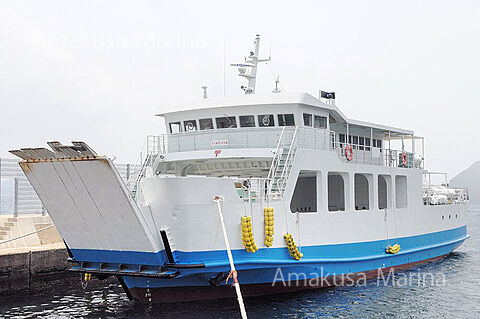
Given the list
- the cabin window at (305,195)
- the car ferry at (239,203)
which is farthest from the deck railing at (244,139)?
the cabin window at (305,195)

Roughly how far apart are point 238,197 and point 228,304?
232 cm

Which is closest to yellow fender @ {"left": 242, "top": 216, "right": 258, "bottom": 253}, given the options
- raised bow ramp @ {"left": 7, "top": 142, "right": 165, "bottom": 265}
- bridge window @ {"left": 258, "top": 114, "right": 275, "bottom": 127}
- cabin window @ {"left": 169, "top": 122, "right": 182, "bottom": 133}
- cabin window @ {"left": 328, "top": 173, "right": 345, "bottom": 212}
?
raised bow ramp @ {"left": 7, "top": 142, "right": 165, "bottom": 265}

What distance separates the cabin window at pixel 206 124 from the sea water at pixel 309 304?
465 centimetres

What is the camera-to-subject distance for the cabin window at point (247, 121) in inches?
560

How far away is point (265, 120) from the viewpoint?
14.1m

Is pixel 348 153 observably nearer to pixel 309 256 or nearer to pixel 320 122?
pixel 320 122

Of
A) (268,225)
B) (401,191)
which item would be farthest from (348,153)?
(268,225)

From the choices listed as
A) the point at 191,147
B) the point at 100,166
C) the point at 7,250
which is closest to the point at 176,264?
the point at 100,166

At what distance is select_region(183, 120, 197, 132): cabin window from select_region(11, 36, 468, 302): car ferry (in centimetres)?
3

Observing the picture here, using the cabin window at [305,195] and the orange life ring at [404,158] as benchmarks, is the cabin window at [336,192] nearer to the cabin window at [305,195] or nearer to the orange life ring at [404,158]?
the cabin window at [305,195]

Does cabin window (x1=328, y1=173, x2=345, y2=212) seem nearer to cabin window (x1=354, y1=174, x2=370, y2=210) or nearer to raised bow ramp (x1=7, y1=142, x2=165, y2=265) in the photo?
cabin window (x1=354, y1=174, x2=370, y2=210)

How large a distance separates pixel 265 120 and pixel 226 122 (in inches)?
40.7

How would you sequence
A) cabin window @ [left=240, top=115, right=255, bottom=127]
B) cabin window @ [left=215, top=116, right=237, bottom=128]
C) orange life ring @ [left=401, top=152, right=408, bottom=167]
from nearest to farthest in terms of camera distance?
cabin window @ [left=240, top=115, right=255, bottom=127] → cabin window @ [left=215, top=116, right=237, bottom=128] → orange life ring @ [left=401, top=152, right=408, bottom=167]

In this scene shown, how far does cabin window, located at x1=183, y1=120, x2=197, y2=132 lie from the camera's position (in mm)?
14891
